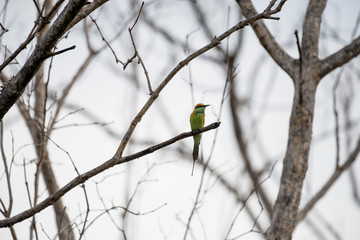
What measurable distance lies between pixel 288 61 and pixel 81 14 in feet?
6.62

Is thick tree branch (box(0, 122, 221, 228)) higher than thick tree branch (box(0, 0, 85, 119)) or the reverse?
the reverse

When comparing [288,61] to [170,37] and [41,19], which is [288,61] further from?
[170,37]

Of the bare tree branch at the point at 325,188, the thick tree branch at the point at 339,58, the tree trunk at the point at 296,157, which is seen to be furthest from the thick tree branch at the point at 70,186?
the bare tree branch at the point at 325,188

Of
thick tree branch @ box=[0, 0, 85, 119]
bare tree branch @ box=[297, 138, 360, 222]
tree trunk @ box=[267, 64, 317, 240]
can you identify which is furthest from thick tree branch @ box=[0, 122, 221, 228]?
bare tree branch @ box=[297, 138, 360, 222]

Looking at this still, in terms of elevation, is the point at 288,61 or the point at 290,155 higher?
the point at 288,61

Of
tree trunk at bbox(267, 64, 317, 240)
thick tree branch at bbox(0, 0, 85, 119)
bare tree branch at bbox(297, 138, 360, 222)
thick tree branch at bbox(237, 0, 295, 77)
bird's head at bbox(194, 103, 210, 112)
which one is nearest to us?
thick tree branch at bbox(0, 0, 85, 119)

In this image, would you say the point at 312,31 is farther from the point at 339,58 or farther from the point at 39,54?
the point at 39,54

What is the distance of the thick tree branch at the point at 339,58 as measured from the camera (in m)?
3.45

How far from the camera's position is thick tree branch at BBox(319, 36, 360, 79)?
3451mm

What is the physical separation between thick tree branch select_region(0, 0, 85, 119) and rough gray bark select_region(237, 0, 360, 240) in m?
1.72

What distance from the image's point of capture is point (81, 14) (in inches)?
86.0

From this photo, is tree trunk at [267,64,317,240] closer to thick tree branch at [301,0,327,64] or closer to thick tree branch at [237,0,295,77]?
thick tree branch at [301,0,327,64]

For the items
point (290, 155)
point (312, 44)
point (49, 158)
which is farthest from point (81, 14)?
point (49, 158)

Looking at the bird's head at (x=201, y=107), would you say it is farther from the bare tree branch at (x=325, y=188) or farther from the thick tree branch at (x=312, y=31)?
the bare tree branch at (x=325, y=188)
